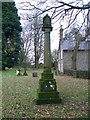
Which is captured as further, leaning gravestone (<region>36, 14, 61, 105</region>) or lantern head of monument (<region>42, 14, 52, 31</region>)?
lantern head of monument (<region>42, 14, 52, 31</region>)

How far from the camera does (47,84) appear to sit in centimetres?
1048

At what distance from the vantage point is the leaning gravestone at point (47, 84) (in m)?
10.1

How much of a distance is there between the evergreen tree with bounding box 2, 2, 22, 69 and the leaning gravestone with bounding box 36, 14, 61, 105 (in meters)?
26.2

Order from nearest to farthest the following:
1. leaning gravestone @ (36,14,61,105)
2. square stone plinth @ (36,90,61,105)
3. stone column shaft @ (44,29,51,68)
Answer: square stone plinth @ (36,90,61,105) < leaning gravestone @ (36,14,61,105) < stone column shaft @ (44,29,51,68)

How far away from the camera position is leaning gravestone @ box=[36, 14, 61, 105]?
1015 cm

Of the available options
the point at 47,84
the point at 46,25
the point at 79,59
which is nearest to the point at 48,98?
the point at 47,84

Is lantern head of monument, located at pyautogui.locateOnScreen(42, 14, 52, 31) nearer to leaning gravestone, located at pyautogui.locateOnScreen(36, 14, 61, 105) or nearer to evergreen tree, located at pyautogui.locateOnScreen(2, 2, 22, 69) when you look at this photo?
leaning gravestone, located at pyautogui.locateOnScreen(36, 14, 61, 105)

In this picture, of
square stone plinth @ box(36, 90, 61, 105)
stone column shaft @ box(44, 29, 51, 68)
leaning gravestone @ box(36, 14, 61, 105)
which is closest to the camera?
square stone plinth @ box(36, 90, 61, 105)

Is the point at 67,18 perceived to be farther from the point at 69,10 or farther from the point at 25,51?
the point at 25,51

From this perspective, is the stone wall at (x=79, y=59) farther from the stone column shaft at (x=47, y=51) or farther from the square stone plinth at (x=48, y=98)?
the square stone plinth at (x=48, y=98)

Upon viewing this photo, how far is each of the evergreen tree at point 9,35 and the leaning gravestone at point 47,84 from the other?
2621 centimetres

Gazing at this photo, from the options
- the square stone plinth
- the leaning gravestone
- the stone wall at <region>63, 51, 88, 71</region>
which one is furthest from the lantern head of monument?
the stone wall at <region>63, 51, 88, 71</region>

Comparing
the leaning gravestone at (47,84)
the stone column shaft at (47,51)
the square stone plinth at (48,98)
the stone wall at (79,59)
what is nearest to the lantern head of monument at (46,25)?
the leaning gravestone at (47,84)

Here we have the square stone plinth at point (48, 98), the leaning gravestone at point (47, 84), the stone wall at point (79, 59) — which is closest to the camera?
the square stone plinth at point (48, 98)
